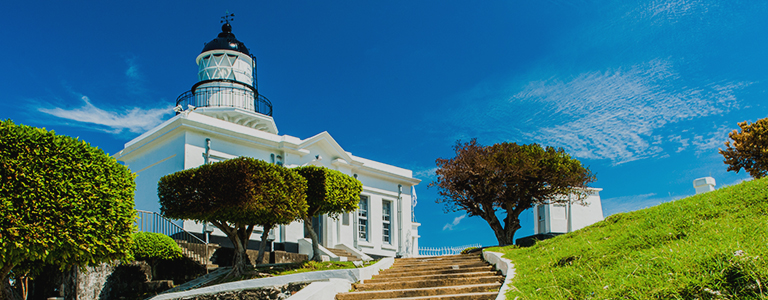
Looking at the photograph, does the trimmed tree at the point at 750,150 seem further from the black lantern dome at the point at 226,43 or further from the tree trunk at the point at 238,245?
the black lantern dome at the point at 226,43

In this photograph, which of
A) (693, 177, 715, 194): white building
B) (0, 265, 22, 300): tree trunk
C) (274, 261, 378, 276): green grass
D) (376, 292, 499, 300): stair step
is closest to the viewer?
(376, 292, 499, 300): stair step

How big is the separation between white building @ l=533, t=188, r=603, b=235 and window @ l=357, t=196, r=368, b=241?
7.27m

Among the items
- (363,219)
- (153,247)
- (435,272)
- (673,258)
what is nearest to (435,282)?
(435,272)

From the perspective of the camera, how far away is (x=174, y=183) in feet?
49.2

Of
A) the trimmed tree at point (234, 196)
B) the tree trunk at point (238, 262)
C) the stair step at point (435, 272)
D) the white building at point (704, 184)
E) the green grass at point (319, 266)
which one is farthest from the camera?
the white building at point (704, 184)

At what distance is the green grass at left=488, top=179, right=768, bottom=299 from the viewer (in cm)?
483

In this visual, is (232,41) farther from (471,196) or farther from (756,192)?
(756,192)

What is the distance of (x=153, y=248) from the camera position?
1497cm

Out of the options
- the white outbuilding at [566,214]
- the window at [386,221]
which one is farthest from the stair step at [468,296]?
the window at [386,221]

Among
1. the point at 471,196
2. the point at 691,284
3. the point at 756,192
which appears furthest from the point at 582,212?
the point at 691,284

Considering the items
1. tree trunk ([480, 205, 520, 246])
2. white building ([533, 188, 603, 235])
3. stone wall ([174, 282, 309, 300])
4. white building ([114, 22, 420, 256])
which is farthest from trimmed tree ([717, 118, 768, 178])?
stone wall ([174, 282, 309, 300])

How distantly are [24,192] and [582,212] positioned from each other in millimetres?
20766

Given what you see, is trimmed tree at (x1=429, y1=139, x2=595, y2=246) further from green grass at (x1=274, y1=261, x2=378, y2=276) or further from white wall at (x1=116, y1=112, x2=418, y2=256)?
green grass at (x1=274, y1=261, x2=378, y2=276)

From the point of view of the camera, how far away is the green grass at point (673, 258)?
4.83 m
